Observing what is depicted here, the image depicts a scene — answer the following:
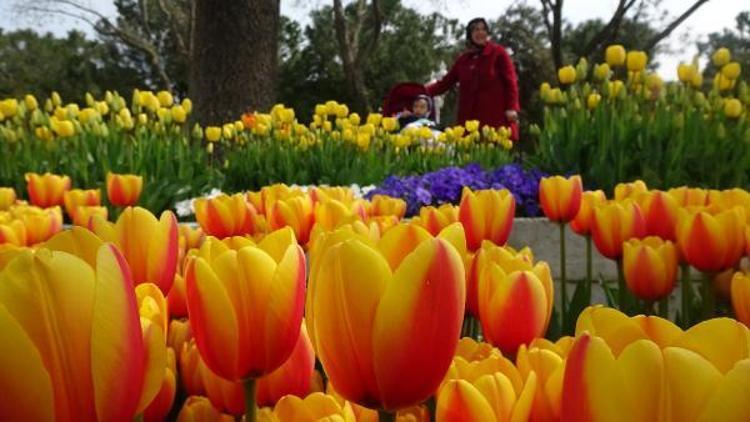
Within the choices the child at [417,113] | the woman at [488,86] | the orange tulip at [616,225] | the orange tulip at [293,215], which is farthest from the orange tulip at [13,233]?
the child at [417,113]

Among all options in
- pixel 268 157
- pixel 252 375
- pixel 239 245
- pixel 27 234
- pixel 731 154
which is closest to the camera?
pixel 252 375

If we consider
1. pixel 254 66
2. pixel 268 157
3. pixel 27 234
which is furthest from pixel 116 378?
pixel 254 66

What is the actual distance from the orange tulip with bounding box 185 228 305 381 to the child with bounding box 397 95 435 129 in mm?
10721

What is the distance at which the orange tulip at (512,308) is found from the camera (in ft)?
2.71

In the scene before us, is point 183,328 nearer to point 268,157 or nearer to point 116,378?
point 116,378

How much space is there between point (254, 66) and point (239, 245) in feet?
24.6

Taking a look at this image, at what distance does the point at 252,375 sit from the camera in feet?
2.15

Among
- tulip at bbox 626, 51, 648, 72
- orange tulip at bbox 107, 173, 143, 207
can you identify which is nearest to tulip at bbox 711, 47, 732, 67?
tulip at bbox 626, 51, 648, 72

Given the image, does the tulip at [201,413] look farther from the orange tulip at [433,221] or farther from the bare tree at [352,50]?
the bare tree at [352,50]

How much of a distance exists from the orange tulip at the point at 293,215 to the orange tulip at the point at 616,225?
0.51 m

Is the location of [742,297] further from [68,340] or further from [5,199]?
[5,199]

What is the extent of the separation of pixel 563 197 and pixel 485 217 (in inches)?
16.9

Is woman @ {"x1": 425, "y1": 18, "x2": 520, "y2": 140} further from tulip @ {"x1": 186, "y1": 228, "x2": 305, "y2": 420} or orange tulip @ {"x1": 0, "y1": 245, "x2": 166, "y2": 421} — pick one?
orange tulip @ {"x1": 0, "y1": 245, "x2": 166, "y2": 421}

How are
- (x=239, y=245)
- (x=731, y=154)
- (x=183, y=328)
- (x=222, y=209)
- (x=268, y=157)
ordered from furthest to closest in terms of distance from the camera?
1. (x=268, y=157)
2. (x=731, y=154)
3. (x=222, y=209)
4. (x=183, y=328)
5. (x=239, y=245)
